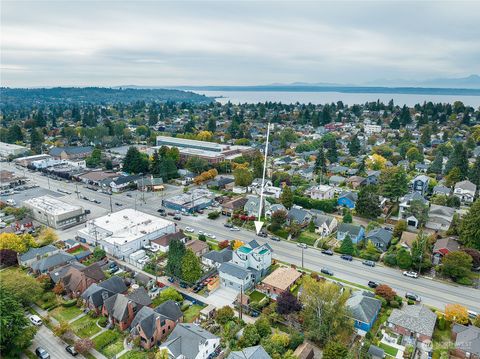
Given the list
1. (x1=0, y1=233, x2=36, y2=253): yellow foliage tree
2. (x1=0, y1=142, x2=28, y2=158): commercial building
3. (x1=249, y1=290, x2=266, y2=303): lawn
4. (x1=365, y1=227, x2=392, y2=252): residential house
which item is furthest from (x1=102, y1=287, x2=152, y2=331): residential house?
(x1=0, y1=142, x2=28, y2=158): commercial building

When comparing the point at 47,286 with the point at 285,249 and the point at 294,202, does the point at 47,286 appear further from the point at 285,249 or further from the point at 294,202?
the point at 294,202

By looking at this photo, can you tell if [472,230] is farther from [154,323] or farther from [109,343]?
[109,343]

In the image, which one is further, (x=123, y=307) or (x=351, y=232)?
(x=351, y=232)

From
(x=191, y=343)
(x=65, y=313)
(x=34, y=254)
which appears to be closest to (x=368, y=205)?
(x=191, y=343)

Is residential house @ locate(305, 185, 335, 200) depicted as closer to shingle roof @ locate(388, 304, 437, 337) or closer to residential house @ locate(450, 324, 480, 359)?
shingle roof @ locate(388, 304, 437, 337)

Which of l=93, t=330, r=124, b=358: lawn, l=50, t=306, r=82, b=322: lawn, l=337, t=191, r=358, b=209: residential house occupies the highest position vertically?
l=337, t=191, r=358, b=209: residential house

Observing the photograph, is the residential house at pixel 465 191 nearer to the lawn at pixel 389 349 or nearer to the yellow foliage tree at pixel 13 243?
the lawn at pixel 389 349

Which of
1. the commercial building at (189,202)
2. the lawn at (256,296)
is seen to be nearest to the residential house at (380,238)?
the lawn at (256,296)
